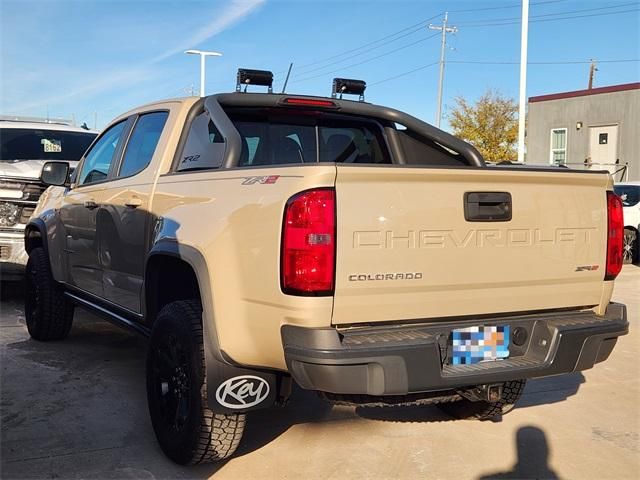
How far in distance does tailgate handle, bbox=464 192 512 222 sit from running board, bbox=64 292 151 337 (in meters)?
2.07

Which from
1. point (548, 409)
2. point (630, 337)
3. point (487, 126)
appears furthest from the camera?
point (487, 126)

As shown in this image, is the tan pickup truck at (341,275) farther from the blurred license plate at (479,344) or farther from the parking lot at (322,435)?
the parking lot at (322,435)

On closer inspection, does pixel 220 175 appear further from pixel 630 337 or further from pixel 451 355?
pixel 630 337

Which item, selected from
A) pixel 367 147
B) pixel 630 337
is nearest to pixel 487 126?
pixel 630 337

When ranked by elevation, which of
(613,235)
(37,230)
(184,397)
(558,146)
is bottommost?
(184,397)

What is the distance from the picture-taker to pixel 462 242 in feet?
9.92

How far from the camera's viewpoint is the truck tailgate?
2.79m

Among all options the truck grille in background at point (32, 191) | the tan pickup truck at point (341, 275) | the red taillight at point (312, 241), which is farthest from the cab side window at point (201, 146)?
the truck grille in background at point (32, 191)

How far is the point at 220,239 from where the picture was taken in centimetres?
309

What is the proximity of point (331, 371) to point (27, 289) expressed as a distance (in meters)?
4.20

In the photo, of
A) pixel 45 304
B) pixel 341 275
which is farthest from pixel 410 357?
pixel 45 304

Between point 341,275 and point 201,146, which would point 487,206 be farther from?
point 201,146

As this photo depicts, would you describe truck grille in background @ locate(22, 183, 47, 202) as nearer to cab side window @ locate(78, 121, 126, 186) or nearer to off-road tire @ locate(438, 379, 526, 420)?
cab side window @ locate(78, 121, 126, 186)

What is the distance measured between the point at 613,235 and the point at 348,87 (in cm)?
211
